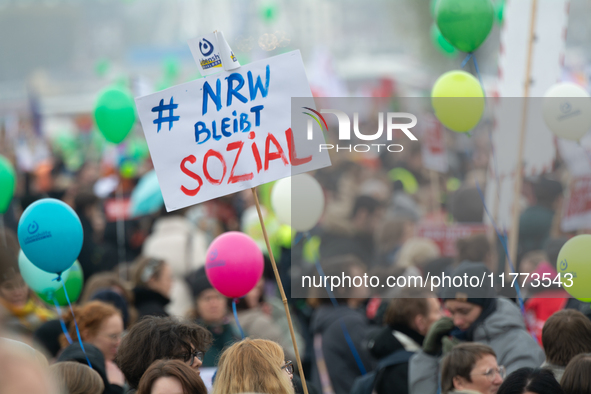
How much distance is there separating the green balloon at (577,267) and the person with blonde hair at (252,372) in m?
1.56

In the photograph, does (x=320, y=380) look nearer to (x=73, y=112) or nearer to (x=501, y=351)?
(x=501, y=351)

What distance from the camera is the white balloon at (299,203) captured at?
164 inches

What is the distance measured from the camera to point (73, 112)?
60.4 ft

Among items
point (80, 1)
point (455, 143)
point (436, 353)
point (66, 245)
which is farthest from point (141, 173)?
point (80, 1)

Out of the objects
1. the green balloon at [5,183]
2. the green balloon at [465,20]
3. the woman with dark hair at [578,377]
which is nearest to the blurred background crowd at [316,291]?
the woman with dark hair at [578,377]

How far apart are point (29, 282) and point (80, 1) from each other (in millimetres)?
35211

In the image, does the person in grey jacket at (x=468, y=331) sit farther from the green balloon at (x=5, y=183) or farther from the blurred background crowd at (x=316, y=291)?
the green balloon at (x=5, y=183)

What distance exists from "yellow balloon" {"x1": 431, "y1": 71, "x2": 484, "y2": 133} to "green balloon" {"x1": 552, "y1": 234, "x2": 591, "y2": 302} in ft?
3.30

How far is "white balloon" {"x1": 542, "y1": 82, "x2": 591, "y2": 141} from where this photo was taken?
3.62 m

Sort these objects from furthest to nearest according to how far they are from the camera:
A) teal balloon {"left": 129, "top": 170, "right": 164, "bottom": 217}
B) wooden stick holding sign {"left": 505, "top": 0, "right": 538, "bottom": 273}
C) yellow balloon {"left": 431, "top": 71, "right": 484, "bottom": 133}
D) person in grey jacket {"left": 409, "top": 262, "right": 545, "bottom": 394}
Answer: teal balloon {"left": 129, "top": 170, "right": 164, "bottom": 217} → wooden stick holding sign {"left": 505, "top": 0, "right": 538, "bottom": 273} → yellow balloon {"left": 431, "top": 71, "right": 484, "bottom": 133} → person in grey jacket {"left": 409, "top": 262, "right": 545, "bottom": 394}

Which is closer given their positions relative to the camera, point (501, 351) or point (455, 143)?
point (501, 351)

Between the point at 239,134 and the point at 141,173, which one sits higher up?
the point at 239,134

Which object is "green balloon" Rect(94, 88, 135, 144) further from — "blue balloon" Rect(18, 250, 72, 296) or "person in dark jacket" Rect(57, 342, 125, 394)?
"person in dark jacket" Rect(57, 342, 125, 394)

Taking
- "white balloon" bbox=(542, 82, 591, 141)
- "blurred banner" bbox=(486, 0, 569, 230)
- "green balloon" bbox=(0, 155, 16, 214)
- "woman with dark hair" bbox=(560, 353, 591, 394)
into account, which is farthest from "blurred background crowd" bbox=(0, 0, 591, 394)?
"white balloon" bbox=(542, 82, 591, 141)
